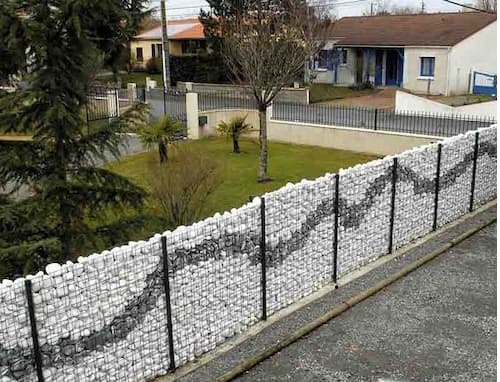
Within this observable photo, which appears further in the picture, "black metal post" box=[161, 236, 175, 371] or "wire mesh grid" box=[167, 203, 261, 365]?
"wire mesh grid" box=[167, 203, 261, 365]

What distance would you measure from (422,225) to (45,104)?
21.5 feet

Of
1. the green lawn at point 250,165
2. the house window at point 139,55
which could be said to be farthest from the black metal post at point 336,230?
the house window at point 139,55

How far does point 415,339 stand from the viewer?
7215mm

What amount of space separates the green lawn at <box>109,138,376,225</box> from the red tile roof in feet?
52.6

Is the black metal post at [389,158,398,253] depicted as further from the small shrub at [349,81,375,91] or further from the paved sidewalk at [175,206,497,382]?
the small shrub at [349,81,375,91]

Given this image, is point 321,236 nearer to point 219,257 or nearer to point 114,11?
point 219,257

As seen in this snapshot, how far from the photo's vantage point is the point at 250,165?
18.9m

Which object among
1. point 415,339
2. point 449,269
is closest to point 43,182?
point 415,339

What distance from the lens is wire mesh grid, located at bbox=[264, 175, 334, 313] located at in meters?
7.52

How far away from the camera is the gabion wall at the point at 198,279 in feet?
17.5

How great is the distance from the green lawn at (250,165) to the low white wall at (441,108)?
6.76 m

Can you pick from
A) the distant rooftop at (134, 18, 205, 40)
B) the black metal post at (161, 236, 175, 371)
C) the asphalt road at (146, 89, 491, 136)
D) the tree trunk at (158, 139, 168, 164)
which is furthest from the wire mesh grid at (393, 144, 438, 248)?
the distant rooftop at (134, 18, 205, 40)

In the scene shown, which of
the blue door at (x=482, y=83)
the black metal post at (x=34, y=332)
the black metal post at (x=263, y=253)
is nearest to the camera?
the black metal post at (x=34, y=332)

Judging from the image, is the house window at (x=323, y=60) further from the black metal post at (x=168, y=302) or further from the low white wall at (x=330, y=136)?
the black metal post at (x=168, y=302)
